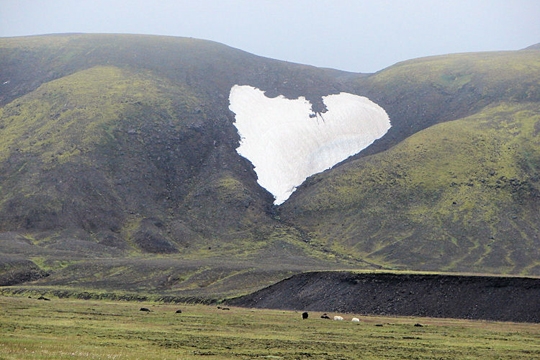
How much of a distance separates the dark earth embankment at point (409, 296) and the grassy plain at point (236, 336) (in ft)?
12.3

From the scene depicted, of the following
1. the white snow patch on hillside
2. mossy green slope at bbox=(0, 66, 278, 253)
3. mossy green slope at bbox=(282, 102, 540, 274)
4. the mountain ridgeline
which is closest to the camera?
mossy green slope at bbox=(282, 102, 540, 274)

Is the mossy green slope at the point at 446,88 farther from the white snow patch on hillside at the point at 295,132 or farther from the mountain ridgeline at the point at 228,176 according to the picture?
the white snow patch on hillside at the point at 295,132

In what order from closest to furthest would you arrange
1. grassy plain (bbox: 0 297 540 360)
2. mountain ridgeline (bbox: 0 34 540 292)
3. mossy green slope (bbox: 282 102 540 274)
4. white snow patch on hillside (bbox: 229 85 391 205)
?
grassy plain (bbox: 0 297 540 360), mossy green slope (bbox: 282 102 540 274), mountain ridgeline (bbox: 0 34 540 292), white snow patch on hillside (bbox: 229 85 391 205)

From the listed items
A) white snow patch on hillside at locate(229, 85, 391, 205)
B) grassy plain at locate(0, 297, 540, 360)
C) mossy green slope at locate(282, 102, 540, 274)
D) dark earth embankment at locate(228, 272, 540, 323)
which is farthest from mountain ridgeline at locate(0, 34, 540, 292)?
grassy plain at locate(0, 297, 540, 360)

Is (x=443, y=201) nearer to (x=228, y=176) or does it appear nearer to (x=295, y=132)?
(x=228, y=176)

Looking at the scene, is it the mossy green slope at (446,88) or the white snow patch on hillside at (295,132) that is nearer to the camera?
the white snow patch on hillside at (295,132)

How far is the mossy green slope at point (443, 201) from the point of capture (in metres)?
115

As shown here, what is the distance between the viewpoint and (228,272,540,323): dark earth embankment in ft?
203

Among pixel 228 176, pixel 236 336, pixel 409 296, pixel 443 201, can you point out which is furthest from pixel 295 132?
pixel 236 336

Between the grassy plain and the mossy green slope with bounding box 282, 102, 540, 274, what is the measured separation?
56.7 metres

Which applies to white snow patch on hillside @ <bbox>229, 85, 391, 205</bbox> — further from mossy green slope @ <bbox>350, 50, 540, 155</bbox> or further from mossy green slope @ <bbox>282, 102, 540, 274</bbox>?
mossy green slope @ <bbox>282, 102, 540, 274</bbox>

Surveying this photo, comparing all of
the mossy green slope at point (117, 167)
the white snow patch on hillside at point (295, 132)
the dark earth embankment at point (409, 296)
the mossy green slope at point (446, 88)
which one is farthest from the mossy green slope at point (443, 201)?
the dark earth embankment at point (409, 296)

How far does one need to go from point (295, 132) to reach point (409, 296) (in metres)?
93.6

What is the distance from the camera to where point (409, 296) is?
6631cm
